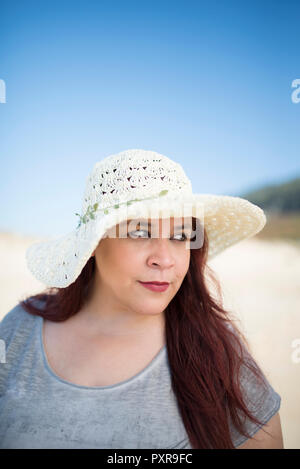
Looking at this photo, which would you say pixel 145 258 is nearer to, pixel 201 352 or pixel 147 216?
pixel 147 216

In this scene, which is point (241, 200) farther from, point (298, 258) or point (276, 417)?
point (298, 258)

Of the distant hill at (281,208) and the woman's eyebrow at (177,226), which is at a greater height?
the woman's eyebrow at (177,226)

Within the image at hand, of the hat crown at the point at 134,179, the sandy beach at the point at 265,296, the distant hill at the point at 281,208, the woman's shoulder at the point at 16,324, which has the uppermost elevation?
the hat crown at the point at 134,179

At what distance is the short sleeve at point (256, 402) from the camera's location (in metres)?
1.55

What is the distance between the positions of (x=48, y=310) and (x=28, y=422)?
1.97 feet

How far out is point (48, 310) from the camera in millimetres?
2021

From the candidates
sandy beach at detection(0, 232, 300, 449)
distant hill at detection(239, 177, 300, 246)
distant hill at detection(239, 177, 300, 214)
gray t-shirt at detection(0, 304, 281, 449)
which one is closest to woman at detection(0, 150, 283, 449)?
gray t-shirt at detection(0, 304, 281, 449)

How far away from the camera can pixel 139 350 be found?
5.61ft

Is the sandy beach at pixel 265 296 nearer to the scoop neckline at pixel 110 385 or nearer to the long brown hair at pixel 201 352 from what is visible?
the long brown hair at pixel 201 352

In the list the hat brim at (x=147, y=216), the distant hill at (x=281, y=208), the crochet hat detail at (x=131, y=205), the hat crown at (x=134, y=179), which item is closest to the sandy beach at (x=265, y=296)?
the hat brim at (x=147, y=216)

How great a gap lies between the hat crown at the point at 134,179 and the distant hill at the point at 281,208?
11.5m

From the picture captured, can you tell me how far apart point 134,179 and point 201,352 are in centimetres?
87

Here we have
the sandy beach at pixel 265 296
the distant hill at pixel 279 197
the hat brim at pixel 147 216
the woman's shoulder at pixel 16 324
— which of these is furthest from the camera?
the distant hill at pixel 279 197
